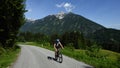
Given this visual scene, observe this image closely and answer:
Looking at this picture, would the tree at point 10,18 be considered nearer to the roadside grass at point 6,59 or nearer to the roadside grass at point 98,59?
the roadside grass at point 6,59

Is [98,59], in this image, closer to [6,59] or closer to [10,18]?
[6,59]

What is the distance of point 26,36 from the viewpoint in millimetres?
194875

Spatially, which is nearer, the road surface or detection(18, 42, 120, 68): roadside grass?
the road surface

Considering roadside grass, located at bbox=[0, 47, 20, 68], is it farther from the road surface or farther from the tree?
the tree

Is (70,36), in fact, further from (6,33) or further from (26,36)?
(6,33)

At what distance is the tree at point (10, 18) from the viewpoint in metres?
26.0

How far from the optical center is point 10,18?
28.9 metres

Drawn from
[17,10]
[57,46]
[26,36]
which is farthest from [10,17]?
[26,36]

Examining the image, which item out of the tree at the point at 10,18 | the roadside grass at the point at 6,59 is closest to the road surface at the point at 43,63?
the roadside grass at the point at 6,59

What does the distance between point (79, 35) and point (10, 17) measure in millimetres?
102911

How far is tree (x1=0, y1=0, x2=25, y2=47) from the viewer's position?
26.0 m

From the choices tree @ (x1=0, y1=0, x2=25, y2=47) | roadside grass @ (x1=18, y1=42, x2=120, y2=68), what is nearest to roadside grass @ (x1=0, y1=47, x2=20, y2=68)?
tree @ (x1=0, y1=0, x2=25, y2=47)

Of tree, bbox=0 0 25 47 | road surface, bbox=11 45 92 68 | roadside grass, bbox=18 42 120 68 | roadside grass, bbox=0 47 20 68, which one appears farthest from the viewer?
tree, bbox=0 0 25 47

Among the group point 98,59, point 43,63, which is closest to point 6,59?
point 43,63
